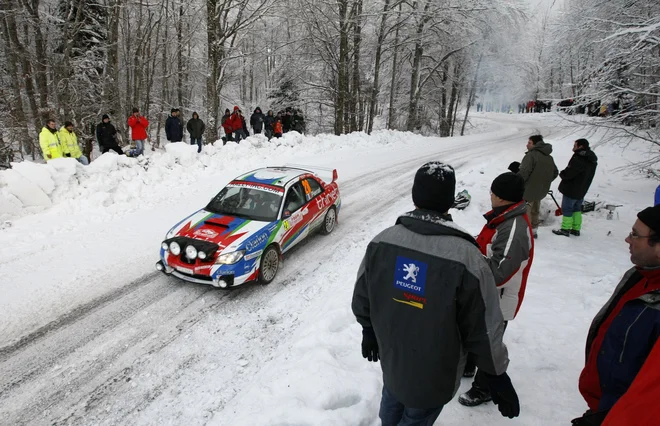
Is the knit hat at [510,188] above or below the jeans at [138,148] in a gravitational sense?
above

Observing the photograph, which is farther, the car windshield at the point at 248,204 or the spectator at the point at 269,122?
the spectator at the point at 269,122

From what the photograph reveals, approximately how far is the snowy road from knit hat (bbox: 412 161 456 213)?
119 inches

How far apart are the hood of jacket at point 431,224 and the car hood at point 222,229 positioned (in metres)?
Answer: 3.89

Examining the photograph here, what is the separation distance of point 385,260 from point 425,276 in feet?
0.78

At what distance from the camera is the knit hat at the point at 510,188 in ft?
10.4

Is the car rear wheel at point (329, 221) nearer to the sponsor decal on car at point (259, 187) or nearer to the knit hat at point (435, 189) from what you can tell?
the sponsor decal on car at point (259, 187)

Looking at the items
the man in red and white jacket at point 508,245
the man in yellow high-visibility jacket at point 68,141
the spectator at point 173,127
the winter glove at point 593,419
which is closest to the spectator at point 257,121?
the spectator at point 173,127

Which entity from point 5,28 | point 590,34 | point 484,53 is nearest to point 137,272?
point 590,34

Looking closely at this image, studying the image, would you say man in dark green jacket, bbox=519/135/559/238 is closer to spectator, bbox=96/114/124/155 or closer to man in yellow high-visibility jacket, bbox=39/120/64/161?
man in yellow high-visibility jacket, bbox=39/120/64/161

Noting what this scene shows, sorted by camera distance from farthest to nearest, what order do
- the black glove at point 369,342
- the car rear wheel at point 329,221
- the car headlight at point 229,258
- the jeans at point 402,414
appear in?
the car rear wheel at point 329,221 → the car headlight at point 229,258 → the black glove at point 369,342 → the jeans at point 402,414

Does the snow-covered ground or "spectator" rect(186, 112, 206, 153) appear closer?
the snow-covered ground

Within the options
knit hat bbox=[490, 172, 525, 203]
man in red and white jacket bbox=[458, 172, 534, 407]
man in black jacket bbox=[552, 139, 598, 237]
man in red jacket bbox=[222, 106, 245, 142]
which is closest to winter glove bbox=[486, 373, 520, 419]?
man in red and white jacket bbox=[458, 172, 534, 407]

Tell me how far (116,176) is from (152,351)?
705cm

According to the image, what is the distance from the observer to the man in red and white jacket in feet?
10.1
